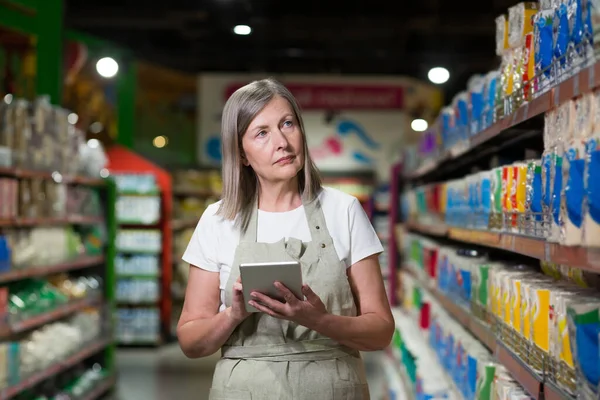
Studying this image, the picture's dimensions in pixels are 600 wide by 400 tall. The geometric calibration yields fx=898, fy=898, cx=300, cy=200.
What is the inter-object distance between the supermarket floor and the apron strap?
19.3 ft

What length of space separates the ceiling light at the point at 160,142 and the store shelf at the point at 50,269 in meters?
11.7

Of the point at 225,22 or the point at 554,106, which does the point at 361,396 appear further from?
the point at 225,22

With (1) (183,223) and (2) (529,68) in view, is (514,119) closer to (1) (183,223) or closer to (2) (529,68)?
(2) (529,68)

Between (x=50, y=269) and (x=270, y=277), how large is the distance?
449 cm

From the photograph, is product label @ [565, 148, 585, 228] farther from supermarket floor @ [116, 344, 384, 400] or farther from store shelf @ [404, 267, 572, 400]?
supermarket floor @ [116, 344, 384, 400]

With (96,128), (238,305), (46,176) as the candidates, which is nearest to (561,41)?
(238,305)

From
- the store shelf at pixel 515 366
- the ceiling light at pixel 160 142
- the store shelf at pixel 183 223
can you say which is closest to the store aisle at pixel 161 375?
the store shelf at pixel 183 223

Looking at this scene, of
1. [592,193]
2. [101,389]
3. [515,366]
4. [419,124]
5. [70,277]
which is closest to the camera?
[592,193]

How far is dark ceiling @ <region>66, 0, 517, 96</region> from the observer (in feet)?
39.5

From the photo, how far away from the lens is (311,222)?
2666 mm

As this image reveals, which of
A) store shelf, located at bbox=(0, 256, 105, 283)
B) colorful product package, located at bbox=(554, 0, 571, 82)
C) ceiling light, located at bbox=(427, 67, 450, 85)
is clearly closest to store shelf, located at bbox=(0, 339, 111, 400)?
store shelf, located at bbox=(0, 256, 105, 283)

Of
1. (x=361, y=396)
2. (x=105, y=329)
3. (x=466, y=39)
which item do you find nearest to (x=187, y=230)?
(x=105, y=329)

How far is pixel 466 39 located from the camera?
15828 millimetres

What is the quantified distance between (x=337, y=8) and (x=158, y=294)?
4.80m
